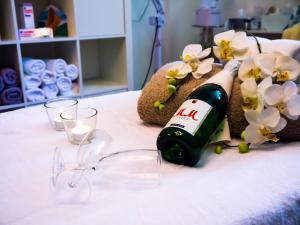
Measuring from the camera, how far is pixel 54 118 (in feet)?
3.11

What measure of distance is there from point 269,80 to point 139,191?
41 centimetres

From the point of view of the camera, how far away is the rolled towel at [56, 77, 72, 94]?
185 centimetres

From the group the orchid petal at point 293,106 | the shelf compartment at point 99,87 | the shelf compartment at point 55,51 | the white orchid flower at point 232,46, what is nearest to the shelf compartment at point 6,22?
the shelf compartment at point 55,51

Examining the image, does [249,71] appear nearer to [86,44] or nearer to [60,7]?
[60,7]

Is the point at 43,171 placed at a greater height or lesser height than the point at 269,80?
lesser

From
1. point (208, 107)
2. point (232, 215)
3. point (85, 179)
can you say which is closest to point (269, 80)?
point (208, 107)

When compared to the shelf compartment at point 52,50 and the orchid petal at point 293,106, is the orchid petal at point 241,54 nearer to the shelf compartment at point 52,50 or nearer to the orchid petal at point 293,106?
the orchid petal at point 293,106

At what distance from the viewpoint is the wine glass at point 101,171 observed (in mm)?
597

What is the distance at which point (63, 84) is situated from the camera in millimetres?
1866

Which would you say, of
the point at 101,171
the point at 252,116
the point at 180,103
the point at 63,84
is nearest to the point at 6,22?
the point at 63,84

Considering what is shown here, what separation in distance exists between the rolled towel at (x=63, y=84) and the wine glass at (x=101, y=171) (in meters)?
1.16

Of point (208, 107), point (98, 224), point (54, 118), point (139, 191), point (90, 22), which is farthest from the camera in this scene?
point (90, 22)

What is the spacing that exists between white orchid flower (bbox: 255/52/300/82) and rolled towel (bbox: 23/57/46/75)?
1.32 m

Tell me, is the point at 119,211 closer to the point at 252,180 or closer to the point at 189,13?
the point at 252,180
